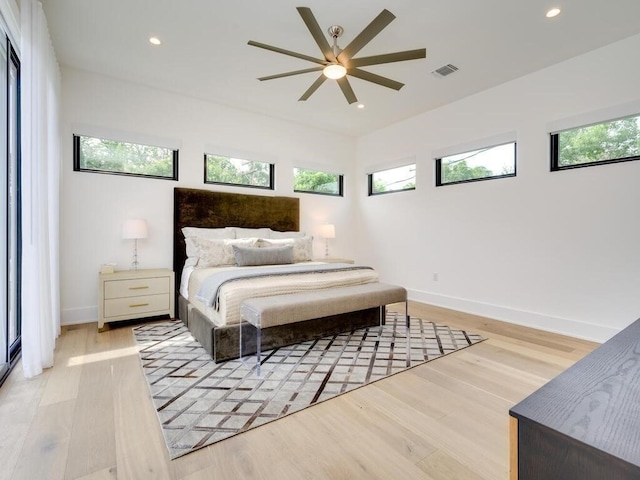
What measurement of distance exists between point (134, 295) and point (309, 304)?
2.19m

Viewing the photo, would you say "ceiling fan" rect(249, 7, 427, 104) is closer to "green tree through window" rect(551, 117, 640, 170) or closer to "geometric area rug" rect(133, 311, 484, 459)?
"green tree through window" rect(551, 117, 640, 170)

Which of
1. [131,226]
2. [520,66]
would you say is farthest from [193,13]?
[520,66]

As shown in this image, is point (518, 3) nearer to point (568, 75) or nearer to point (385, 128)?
point (568, 75)

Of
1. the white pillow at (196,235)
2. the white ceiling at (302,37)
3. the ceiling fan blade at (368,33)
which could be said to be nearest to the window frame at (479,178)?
the white ceiling at (302,37)

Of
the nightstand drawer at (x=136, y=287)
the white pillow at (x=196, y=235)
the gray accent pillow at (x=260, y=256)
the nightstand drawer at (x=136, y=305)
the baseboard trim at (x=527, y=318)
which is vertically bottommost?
the baseboard trim at (x=527, y=318)

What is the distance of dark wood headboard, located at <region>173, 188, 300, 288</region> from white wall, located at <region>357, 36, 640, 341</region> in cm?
195

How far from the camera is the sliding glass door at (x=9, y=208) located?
7.77 feet

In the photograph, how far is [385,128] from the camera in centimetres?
540

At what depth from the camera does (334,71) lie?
2.65m

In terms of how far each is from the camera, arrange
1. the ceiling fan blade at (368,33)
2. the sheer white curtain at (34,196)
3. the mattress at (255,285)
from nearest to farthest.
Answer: the ceiling fan blade at (368,33)
the sheer white curtain at (34,196)
the mattress at (255,285)

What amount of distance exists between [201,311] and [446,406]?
221 centimetres

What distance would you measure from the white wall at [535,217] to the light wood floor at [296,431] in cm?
117

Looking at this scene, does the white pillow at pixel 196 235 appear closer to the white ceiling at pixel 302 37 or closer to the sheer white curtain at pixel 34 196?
the sheer white curtain at pixel 34 196

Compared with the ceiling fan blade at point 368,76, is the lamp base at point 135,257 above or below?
below
